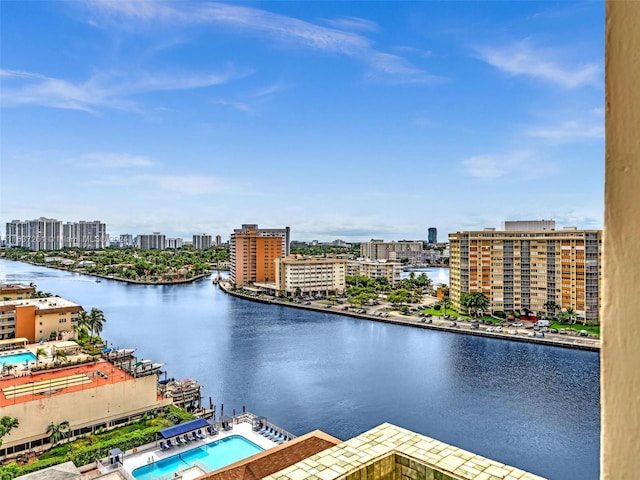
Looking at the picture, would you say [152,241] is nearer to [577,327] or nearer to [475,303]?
[475,303]

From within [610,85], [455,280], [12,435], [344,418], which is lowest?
[344,418]

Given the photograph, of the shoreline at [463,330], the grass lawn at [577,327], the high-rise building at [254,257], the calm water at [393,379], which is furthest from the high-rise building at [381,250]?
the grass lawn at [577,327]

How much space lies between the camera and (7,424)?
14.0ft

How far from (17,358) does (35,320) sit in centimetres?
216

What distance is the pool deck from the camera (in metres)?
4.02

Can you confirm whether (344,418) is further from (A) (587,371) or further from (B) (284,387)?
(A) (587,371)

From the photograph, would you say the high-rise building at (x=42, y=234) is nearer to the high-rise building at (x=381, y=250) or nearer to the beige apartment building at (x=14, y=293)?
the high-rise building at (x=381, y=250)

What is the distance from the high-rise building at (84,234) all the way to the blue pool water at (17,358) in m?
39.7

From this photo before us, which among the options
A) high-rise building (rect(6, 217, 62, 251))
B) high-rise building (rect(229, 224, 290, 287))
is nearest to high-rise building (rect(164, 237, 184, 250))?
high-rise building (rect(6, 217, 62, 251))

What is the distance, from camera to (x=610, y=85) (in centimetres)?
19

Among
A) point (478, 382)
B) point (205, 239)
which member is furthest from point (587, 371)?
point (205, 239)

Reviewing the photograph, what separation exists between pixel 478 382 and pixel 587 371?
2.04m

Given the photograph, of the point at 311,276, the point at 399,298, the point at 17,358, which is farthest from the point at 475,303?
the point at 17,358

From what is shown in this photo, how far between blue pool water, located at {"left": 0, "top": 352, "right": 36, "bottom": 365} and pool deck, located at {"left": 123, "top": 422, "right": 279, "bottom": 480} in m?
3.33
